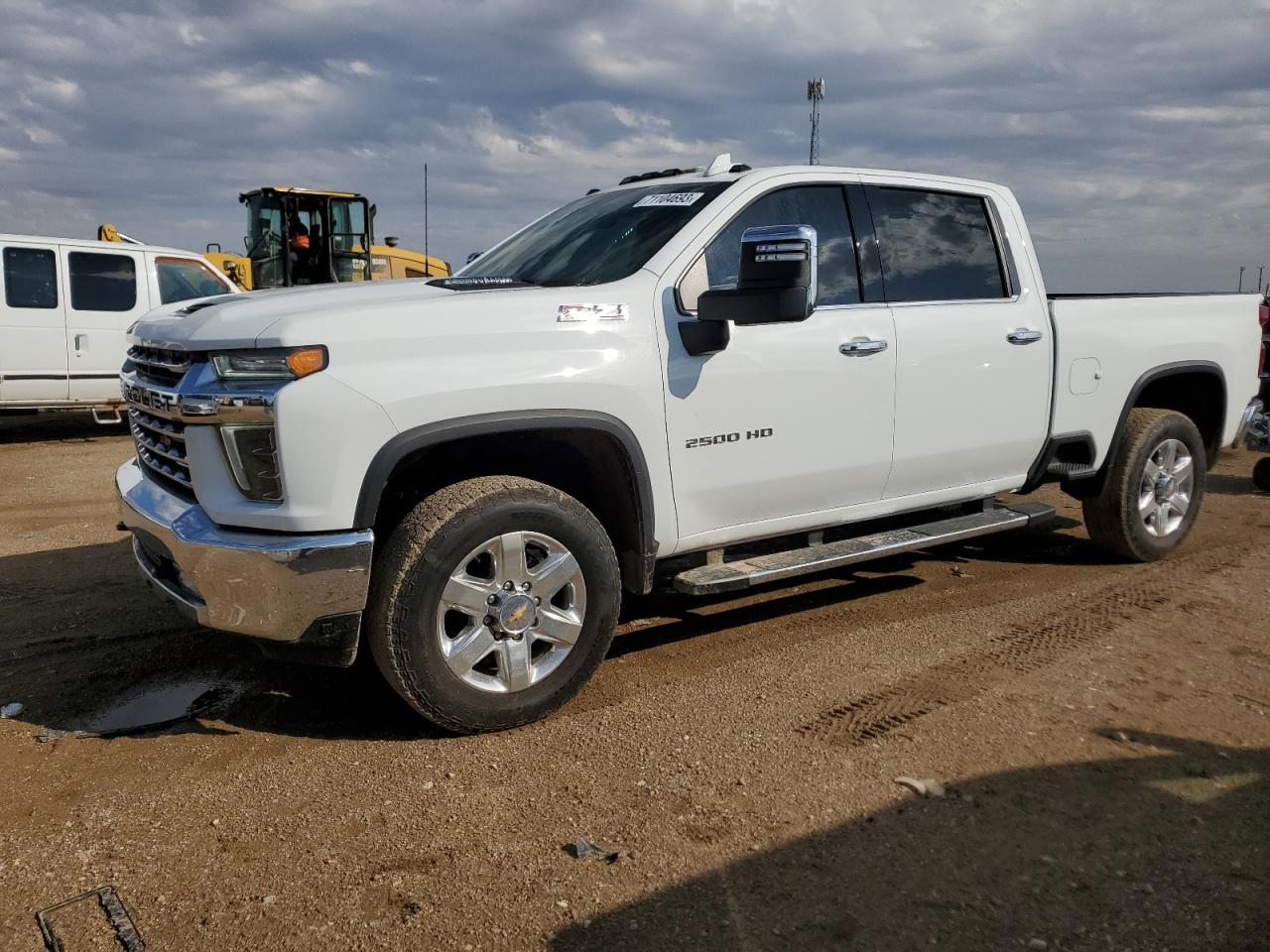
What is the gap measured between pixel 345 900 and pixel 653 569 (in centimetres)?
174

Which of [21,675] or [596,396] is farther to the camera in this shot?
[21,675]

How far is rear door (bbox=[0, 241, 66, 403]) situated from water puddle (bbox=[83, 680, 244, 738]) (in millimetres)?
7916

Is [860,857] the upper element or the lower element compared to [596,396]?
lower

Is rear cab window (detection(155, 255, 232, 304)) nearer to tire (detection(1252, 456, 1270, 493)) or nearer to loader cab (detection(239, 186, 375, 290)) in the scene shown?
loader cab (detection(239, 186, 375, 290))

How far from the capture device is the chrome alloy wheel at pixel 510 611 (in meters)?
3.45

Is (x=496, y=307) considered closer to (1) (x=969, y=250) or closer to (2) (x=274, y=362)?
(2) (x=274, y=362)

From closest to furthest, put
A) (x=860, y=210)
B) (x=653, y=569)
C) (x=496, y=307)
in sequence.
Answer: (x=496, y=307) → (x=653, y=569) → (x=860, y=210)

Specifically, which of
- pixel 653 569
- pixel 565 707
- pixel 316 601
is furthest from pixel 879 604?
pixel 316 601

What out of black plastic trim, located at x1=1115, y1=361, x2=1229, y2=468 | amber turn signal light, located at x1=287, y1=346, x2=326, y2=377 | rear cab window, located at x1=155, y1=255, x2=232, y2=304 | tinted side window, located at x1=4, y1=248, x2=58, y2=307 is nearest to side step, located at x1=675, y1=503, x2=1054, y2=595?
black plastic trim, located at x1=1115, y1=361, x2=1229, y2=468

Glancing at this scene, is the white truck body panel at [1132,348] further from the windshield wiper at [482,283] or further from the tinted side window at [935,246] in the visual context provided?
the windshield wiper at [482,283]

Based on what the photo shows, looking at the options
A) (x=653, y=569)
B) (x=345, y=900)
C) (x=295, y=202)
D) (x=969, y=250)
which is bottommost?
(x=345, y=900)

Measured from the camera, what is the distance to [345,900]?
266 centimetres

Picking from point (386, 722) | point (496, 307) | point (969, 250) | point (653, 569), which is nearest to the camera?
point (496, 307)

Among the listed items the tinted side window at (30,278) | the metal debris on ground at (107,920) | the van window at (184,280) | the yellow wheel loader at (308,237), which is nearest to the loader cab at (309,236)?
the yellow wheel loader at (308,237)
